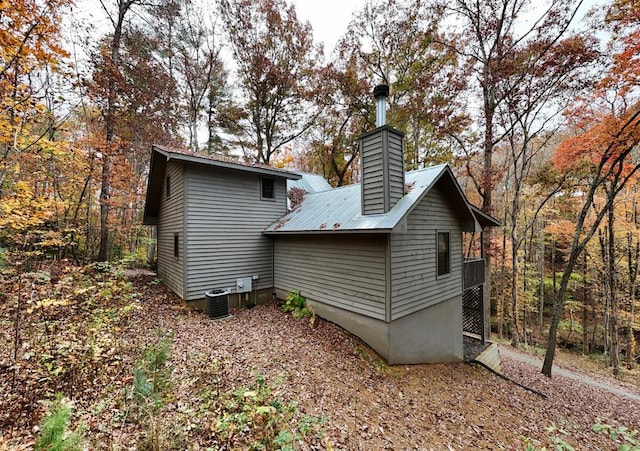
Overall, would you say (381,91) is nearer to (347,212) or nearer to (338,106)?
(347,212)

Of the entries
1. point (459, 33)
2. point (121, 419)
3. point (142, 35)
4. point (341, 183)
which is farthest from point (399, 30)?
point (121, 419)

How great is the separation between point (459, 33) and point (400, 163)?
9.45 metres

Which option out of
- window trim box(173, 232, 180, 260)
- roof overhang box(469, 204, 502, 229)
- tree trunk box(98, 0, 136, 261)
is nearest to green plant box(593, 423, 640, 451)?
roof overhang box(469, 204, 502, 229)

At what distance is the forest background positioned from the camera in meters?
7.38

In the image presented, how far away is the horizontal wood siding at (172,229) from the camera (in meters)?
7.84

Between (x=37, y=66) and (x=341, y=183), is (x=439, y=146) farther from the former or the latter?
(x=37, y=66)

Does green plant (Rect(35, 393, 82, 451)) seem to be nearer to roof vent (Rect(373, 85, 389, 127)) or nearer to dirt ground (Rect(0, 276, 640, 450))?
dirt ground (Rect(0, 276, 640, 450))

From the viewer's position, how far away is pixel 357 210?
23.3 feet

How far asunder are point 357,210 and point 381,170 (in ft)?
4.44

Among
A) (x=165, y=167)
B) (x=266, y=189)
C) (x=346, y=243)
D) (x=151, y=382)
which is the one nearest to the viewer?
(x=151, y=382)

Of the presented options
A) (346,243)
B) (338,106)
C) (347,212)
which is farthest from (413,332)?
(338,106)

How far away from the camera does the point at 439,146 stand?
47.2 feet

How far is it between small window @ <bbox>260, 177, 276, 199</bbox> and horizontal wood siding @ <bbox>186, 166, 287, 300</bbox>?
12 cm

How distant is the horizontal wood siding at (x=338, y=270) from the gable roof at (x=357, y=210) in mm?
416
